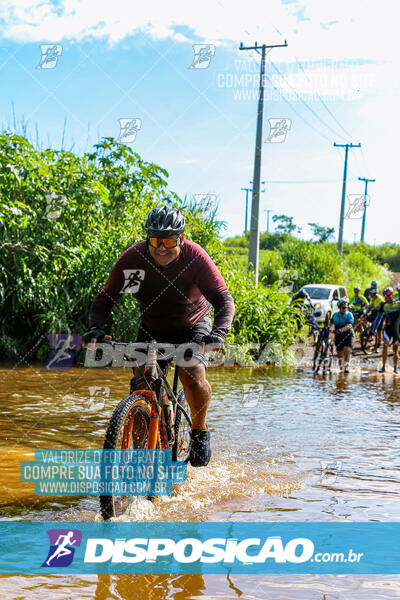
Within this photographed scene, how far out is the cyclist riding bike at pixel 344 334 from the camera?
1552cm

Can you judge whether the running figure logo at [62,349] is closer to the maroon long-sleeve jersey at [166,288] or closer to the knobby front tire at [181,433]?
the knobby front tire at [181,433]

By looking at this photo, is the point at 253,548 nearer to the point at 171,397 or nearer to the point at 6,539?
the point at 171,397

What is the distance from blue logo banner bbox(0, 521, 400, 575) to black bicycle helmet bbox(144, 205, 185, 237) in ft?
6.56

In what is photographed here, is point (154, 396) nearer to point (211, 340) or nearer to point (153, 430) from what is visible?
point (153, 430)

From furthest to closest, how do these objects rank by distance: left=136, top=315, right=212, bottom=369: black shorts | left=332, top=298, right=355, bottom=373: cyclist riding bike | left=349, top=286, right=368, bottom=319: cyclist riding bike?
1. left=349, top=286, right=368, bottom=319: cyclist riding bike
2. left=332, top=298, right=355, bottom=373: cyclist riding bike
3. left=136, top=315, right=212, bottom=369: black shorts

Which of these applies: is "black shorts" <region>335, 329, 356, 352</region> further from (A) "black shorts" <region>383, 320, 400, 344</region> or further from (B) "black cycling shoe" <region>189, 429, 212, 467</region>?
(B) "black cycling shoe" <region>189, 429, 212, 467</region>

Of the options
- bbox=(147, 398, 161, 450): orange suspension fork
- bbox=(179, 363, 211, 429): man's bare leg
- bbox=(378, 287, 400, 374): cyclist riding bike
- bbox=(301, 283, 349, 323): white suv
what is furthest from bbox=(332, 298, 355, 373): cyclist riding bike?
bbox=(147, 398, 161, 450): orange suspension fork

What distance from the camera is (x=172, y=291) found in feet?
16.8

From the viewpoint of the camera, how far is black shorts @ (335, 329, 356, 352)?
1555 cm

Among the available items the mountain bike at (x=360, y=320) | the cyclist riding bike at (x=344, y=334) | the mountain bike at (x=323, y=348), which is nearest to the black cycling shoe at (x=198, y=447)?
the mountain bike at (x=323, y=348)

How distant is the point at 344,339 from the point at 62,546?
12062mm

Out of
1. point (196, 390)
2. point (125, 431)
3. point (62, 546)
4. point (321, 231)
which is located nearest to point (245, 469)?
point (196, 390)

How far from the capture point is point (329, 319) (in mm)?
15844

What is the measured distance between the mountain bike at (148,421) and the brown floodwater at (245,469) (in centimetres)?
35
